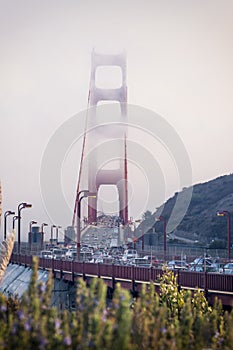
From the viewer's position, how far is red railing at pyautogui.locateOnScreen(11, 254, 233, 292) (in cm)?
2660

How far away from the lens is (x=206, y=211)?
117m

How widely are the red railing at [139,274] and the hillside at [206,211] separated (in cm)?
3708

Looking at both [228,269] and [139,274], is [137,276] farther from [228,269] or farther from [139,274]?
[228,269]

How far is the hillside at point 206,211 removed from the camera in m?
97.8

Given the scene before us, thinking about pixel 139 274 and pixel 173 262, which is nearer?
pixel 139 274

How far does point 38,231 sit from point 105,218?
11.3 m

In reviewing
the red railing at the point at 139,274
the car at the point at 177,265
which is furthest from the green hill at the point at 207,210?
the red railing at the point at 139,274

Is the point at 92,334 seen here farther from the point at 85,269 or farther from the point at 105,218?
the point at 105,218

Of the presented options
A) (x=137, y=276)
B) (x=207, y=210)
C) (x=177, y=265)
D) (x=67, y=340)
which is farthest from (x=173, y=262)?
(x=207, y=210)

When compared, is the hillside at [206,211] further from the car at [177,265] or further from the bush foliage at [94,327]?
the bush foliage at [94,327]

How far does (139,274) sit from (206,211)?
276 ft

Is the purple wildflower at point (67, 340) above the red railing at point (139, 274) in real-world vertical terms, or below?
below

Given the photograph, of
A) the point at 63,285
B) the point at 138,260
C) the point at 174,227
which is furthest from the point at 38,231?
the point at 63,285

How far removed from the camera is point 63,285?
46.4 m
